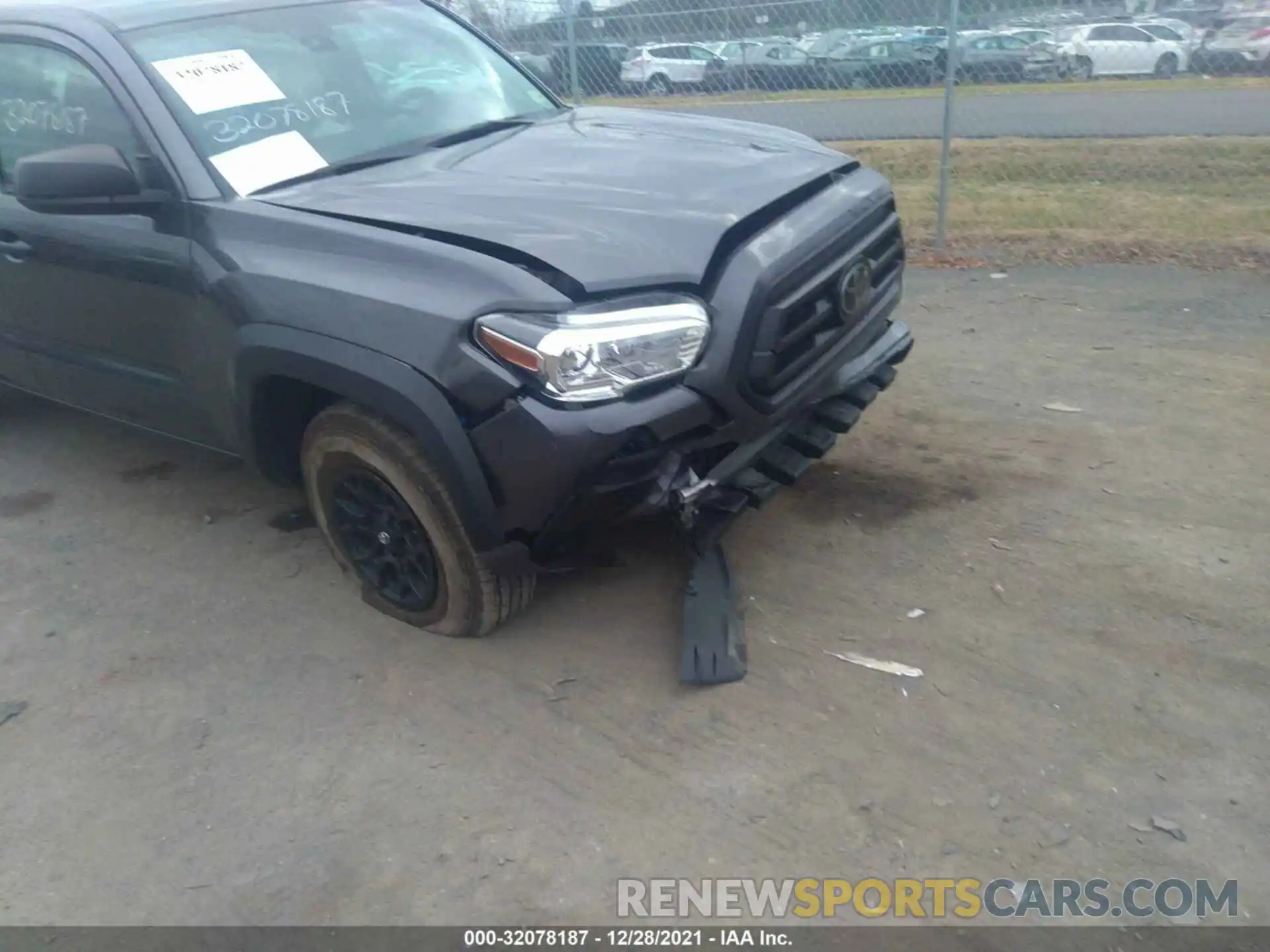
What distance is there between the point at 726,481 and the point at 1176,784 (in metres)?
1.40

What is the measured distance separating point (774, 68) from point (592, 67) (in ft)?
5.24

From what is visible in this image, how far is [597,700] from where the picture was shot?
3.16 meters

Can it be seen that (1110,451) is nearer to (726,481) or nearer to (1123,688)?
(1123,688)

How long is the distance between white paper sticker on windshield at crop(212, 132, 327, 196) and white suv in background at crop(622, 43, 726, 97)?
5.64 m

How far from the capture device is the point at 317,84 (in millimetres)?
3822

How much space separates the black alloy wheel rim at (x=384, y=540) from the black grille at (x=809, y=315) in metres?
1.17

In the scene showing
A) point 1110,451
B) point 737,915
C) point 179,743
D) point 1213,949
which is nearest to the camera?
point 1213,949

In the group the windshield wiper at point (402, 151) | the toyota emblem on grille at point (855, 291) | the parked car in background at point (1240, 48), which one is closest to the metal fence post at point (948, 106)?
the parked car in background at point (1240, 48)

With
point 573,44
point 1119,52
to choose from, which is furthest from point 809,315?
point 573,44

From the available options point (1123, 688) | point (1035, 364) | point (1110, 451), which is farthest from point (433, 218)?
point (1035, 364)

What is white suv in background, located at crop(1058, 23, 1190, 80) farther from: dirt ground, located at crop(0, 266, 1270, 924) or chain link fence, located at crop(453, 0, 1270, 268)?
dirt ground, located at crop(0, 266, 1270, 924)

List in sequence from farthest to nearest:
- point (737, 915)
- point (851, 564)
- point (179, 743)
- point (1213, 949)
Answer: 1. point (851, 564)
2. point (179, 743)
3. point (737, 915)
4. point (1213, 949)

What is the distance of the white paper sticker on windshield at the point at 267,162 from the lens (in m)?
3.39

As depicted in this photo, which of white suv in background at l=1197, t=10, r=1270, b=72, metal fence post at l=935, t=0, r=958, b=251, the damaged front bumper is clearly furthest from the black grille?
white suv in background at l=1197, t=10, r=1270, b=72
